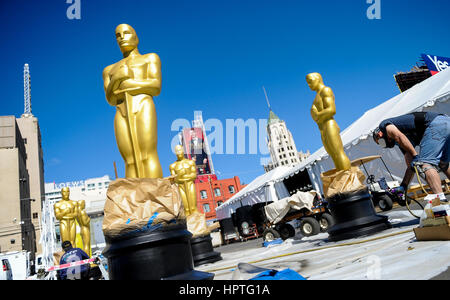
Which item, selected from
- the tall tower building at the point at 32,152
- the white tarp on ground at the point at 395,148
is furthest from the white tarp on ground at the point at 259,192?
the tall tower building at the point at 32,152

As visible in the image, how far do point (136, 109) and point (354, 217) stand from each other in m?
3.79

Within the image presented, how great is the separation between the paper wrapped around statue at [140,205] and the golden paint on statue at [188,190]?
14.8 feet

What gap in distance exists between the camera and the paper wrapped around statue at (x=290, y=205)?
9359mm

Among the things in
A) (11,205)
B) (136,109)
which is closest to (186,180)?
(136,109)

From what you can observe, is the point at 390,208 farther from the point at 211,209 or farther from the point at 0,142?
the point at 211,209

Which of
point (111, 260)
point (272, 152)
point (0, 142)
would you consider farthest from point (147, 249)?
point (272, 152)

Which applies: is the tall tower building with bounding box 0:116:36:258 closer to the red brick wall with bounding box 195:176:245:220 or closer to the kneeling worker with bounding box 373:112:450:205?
the red brick wall with bounding box 195:176:245:220

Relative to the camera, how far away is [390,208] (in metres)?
9.66

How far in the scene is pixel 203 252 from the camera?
286 inches

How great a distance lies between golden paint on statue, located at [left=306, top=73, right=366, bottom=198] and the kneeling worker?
1716 mm

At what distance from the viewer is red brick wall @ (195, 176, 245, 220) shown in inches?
2283

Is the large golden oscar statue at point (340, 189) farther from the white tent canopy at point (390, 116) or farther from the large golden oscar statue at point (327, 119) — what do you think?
the white tent canopy at point (390, 116)

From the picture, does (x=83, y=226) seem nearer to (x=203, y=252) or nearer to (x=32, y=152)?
(x=203, y=252)

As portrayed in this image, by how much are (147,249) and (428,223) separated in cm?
268
